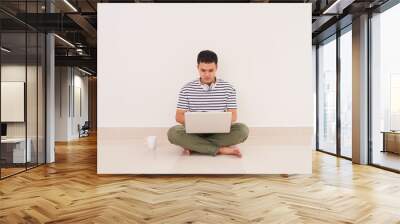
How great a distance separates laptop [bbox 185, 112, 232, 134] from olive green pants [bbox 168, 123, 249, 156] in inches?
8.0

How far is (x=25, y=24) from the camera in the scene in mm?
6426

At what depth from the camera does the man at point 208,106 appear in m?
5.19

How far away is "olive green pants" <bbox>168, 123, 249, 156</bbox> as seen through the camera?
515 cm

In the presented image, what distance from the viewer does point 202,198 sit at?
4215 mm

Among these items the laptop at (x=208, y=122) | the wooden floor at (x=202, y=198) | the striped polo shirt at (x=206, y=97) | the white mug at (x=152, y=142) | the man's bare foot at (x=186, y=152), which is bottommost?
the wooden floor at (x=202, y=198)

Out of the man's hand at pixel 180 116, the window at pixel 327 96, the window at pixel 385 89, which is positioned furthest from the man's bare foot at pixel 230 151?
the window at pixel 327 96

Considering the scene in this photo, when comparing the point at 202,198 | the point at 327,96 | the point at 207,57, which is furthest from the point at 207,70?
the point at 327,96

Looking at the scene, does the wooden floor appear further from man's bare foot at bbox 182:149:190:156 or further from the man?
the man

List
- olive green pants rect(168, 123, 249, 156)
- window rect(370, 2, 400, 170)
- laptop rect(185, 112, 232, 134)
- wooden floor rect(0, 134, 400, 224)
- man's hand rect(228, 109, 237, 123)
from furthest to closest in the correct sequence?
window rect(370, 2, 400, 170) → man's hand rect(228, 109, 237, 123) → olive green pants rect(168, 123, 249, 156) → laptop rect(185, 112, 232, 134) → wooden floor rect(0, 134, 400, 224)

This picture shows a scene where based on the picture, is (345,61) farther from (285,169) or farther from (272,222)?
(272,222)

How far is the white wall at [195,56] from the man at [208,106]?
0.36 feet

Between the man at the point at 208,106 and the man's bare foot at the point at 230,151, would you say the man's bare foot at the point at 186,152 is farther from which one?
the man's bare foot at the point at 230,151

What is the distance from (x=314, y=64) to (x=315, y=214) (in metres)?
7.31

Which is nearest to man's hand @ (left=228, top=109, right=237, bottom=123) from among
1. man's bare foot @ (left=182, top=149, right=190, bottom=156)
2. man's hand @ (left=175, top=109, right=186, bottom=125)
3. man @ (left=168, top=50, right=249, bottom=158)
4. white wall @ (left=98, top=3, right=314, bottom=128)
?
man @ (left=168, top=50, right=249, bottom=158)
